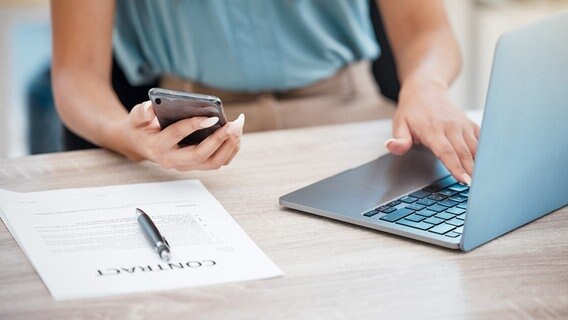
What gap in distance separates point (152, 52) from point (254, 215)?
2.50 ft

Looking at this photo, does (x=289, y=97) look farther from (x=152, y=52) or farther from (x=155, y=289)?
(x=155, y=289)

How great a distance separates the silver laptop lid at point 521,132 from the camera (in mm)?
814

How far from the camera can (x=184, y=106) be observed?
1.01 meters

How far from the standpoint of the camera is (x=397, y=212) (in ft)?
3.14

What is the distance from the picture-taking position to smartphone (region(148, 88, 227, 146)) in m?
0.99

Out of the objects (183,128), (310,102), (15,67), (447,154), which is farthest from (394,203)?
(15,67)

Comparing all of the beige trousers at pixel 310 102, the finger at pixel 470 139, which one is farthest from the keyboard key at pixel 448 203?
the beige trousers at pixel 310 102

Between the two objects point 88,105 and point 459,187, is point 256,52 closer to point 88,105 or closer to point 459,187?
point 88,105

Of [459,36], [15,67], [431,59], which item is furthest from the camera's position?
[459,36]

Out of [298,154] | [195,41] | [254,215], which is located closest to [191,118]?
[254,215]

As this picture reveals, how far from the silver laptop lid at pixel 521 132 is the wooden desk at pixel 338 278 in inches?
1.1

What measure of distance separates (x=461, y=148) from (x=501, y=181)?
0.73ft

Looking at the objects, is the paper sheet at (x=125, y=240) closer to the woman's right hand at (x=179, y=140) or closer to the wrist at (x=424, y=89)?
the woman's right hand at (x=179, y=140)

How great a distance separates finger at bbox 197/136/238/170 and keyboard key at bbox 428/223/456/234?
10.9 inches
